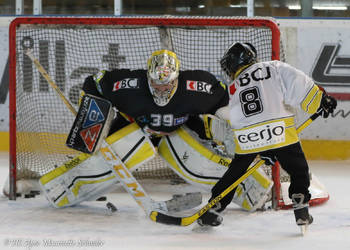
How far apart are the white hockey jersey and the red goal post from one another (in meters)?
0.48

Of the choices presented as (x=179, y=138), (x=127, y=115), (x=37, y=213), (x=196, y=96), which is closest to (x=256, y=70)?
(x=196, y=96)

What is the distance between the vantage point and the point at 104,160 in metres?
3.04

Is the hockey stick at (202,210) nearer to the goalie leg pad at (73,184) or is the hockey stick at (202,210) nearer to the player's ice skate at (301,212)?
the player's ice skate at (301,212)

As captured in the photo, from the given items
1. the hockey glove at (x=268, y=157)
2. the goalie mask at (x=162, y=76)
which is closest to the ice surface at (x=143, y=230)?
the hockey glove at (x=268, y=157)

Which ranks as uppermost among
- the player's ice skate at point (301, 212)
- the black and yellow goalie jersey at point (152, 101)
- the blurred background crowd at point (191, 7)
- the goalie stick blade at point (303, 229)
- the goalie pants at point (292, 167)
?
the blurred background crowd at point (191, 7)

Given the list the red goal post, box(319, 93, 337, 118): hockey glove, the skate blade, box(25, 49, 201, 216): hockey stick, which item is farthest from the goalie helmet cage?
the skate blade

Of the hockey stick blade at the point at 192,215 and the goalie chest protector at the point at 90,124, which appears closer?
the hockey stick blade at the point at 192,215

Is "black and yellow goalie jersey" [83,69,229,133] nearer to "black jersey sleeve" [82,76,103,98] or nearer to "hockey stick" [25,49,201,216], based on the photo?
"black jersey sleeve" [82,76,103,98]

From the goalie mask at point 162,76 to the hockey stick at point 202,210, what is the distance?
53 centimetres

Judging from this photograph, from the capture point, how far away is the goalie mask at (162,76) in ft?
9.24

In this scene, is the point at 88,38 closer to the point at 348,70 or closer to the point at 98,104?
the point at 98,104

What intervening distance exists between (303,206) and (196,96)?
74 centimetres

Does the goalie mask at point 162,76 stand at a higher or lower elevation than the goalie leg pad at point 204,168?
higher

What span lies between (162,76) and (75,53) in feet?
4.93
